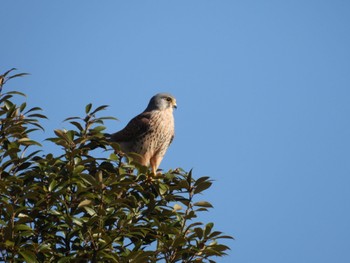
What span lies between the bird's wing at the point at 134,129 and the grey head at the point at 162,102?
203mm

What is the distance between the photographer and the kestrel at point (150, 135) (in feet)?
27.4

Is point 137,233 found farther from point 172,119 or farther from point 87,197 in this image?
point 172,119

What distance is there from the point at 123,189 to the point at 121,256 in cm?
59

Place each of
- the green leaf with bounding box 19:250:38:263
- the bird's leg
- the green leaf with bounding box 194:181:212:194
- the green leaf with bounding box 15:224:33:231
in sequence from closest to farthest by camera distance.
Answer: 1. the green leaf with bounding box 19:250:38:263
2. the green leaf with bounding box 15:224:33:231
3. the green leaf with bounding box 194:181:212:194
4. the bird's leg

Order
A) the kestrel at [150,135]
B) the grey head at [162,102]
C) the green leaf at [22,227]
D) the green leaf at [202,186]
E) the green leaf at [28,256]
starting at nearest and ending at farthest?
the green leaf at [28,256], the green leaf at [22,227], the green leaf at [202,186], the kestrel at [150,135], the grey head at [162,102]

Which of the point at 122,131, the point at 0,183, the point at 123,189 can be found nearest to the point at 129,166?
the point at 123,189

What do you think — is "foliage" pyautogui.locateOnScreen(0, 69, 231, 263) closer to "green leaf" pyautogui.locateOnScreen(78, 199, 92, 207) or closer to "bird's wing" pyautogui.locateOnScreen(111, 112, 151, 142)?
"green leaf" pyautogui.locateOnScreen(78, 199, 92, 207)

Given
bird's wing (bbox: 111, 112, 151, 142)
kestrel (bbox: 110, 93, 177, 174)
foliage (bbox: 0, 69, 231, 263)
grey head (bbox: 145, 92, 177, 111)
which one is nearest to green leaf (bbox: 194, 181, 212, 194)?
foliage (bbox: 0, 69, 231, 263)

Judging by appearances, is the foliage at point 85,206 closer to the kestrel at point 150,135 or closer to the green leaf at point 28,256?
the green leaf at point 28,256

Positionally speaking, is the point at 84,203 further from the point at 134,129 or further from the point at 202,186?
the point at 134,129

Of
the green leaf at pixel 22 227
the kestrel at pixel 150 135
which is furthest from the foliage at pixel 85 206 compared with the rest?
the kestrel at pixel 150 135

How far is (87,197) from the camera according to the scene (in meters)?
5.63

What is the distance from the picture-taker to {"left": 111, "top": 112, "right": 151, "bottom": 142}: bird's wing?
27.5ft

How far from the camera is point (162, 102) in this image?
28.7 feet
